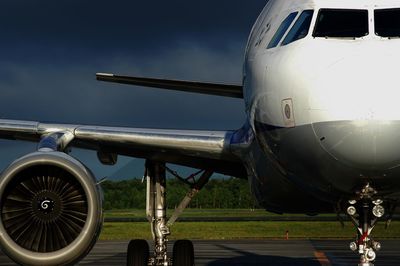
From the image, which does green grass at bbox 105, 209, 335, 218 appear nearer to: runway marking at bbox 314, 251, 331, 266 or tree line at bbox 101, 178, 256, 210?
tree line at bbox 101, 178, 256, 210

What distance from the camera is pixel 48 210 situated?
11719mm

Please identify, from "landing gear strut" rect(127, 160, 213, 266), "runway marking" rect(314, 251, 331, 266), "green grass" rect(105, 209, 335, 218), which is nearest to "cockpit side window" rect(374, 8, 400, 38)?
"landing gear strut" rect(127, 160, 213, 266)

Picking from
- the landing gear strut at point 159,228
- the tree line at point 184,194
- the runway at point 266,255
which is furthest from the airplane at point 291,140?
the tree line at point 184,194

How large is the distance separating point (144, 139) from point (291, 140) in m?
5.59

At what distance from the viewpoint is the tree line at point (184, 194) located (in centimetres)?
6375

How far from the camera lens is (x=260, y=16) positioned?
38.9ft

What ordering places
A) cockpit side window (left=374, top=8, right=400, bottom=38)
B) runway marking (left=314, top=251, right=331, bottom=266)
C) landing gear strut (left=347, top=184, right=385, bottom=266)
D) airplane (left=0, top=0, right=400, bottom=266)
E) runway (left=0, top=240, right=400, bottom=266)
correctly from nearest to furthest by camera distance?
airplane (left=0, top=0, right=400, bottom=266) → cockpit side window (left=374, top=8, right=400, bottom=38) → landing gear strut (left=347, top=184, right=385, bottom=266) → runway marking (left=314, top=251, right=331, bottom=266) → runway (left=0, top=240, right=400, bottom=266)

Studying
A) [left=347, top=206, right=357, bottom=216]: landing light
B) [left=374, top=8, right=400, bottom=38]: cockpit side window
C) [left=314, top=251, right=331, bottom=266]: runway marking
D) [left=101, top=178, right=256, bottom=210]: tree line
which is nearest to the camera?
[left=374, top=8, right=400, bottom=38]: cockpit side window

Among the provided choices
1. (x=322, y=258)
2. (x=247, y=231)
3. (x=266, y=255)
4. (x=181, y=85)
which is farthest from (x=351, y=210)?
(x=247, y=231)

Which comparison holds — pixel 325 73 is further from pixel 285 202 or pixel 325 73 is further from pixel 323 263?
pixel 323 263

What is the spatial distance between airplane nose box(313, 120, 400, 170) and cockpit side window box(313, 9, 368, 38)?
127 cm

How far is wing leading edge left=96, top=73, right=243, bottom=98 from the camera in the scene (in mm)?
15062

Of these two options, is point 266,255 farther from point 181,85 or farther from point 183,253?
point 181,85

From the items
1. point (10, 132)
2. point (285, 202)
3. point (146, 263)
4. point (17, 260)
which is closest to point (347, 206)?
point (285, 202)
